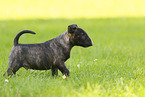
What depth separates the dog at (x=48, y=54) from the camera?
5062 mm

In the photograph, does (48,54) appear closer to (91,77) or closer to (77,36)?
(77,36)

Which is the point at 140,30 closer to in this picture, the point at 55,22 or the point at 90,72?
the point at 55,22

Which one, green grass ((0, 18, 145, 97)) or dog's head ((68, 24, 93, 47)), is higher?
dog's head ((68, 24, 93, 47))

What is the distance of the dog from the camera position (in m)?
5.06

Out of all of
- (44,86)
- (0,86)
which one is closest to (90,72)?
(44,86)

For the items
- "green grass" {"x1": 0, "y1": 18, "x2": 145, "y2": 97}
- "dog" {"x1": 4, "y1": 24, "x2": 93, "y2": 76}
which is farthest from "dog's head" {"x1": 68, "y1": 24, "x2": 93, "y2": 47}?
"green grass" {"x1": 0, "y1": 18, "x2": 145, "y2": 97}
